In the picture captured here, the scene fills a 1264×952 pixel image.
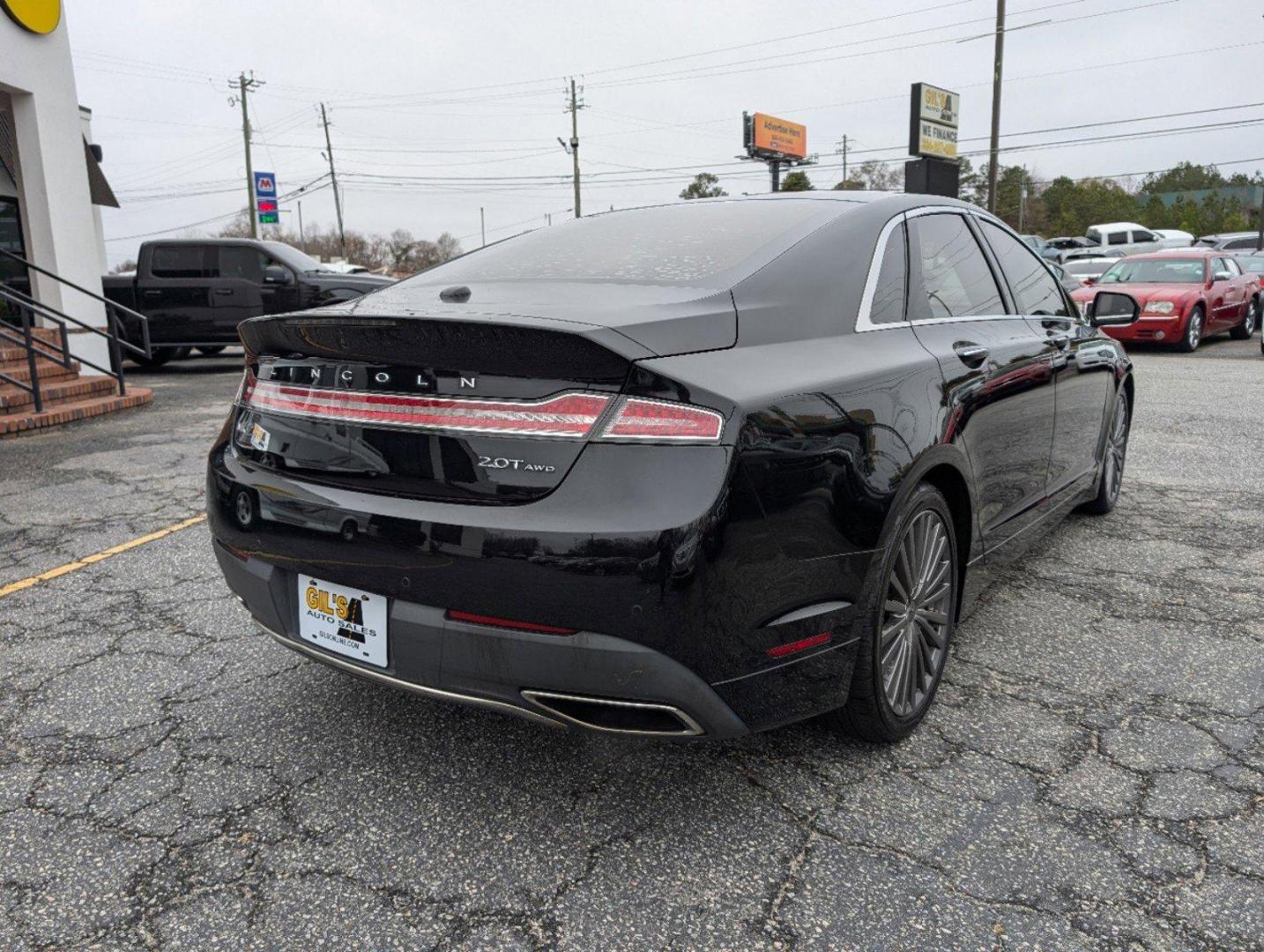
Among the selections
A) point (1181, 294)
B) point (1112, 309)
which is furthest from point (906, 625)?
point (1181, 294)

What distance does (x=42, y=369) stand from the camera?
9594 mm

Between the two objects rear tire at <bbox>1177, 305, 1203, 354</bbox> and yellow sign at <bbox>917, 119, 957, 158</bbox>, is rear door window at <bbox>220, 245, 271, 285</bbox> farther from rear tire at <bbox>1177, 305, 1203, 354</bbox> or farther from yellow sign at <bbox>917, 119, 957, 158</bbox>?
yellow sign at <bbox>917, 119, 957, 158</bbox>

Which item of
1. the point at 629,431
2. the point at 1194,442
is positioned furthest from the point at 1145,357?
the point at 629,431

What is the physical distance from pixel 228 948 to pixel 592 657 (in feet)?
2.92

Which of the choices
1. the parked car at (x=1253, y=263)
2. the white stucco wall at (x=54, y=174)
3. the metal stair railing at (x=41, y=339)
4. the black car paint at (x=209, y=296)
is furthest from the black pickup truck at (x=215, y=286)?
the parked car at (x=1253, y=263)

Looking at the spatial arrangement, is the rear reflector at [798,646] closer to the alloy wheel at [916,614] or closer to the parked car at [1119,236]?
the alloy wheel at [916,614]

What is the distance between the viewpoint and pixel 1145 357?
1392 centimetres

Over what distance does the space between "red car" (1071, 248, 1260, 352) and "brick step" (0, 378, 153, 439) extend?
38.9 feet

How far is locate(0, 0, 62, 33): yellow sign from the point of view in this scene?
9641 millimetres

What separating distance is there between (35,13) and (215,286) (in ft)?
13.3

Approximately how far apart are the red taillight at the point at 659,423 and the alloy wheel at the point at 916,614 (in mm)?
739

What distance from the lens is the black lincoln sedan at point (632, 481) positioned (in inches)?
75.7

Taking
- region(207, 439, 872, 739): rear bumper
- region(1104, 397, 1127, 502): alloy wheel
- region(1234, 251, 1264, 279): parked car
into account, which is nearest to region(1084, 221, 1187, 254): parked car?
region(1234, 251, 1264, 279): parked car

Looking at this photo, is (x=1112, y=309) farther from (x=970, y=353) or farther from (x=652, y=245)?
(x=652, y=245)
